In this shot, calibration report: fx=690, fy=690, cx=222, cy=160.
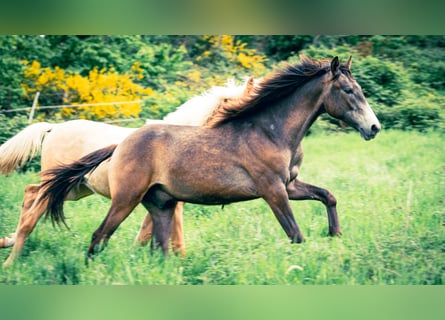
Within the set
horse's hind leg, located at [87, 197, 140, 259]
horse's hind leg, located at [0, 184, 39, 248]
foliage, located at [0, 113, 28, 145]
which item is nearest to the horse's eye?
horse's hind leg, located at [87, 197, 140, 259]

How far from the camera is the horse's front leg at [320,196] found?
20.0ft

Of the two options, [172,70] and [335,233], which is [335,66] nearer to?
[335,233]

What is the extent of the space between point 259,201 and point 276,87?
2.06 metres

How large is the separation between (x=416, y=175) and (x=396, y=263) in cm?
296

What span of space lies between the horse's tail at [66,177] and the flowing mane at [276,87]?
104cm

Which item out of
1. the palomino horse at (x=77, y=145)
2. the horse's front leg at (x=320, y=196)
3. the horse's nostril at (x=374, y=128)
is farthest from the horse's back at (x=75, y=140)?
the horse's nostril at (x=374, y=128)

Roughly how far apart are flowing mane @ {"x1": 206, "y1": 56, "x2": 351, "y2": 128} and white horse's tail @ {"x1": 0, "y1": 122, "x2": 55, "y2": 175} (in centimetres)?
189

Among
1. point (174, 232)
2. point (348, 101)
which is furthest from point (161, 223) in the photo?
point (348, 101)

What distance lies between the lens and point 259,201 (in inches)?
299

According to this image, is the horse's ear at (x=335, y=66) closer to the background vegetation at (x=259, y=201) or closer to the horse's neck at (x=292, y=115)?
the horse's neck at (x=292, y=115)

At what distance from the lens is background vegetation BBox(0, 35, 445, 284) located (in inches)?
215

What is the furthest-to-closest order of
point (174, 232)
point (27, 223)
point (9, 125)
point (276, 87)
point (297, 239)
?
1. point (9, 125)
2. point (27, 223)
3. point (174, 232)
4. point (276, 87)
5. point (297, 239)

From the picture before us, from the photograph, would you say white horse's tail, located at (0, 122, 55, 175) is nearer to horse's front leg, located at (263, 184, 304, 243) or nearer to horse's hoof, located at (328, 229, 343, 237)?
horse's front leg, located at (263, 184, 304, 243)
